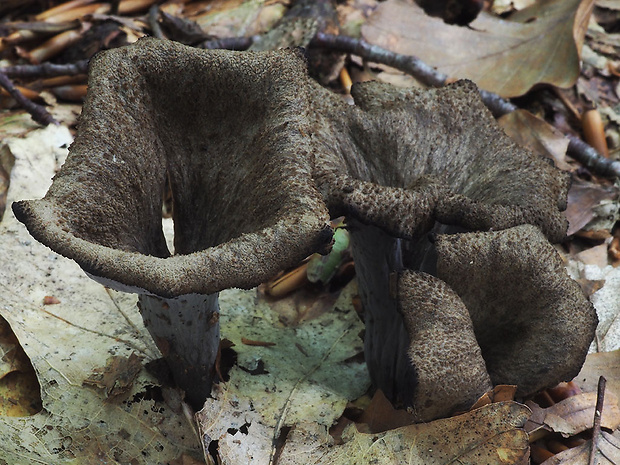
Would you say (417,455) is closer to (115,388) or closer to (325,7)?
(115,388)

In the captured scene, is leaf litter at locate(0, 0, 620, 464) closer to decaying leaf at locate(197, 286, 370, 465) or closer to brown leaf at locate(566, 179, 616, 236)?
decaying leaf at locate(197, 286, 370, 465)

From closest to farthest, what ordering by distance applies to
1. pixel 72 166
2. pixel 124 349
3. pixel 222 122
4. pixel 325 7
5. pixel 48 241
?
pixel 48 241 → pixel 72 166 → pixel 222 122 → pixel 124 349 → pixel 325 7

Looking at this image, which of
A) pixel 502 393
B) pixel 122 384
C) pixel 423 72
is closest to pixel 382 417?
pixel 502 393

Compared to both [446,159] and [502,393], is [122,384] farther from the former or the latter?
[446,159]

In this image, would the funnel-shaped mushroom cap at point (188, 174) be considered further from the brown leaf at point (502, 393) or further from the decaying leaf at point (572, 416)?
the decaying leaf at point (572, 416)

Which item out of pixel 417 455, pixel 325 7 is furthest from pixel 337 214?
pixel 325 7

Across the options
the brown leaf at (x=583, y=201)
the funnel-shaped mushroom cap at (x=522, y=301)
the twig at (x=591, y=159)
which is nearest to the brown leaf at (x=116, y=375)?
the funnel-shaped mushroom cap at (x=522, y=301)
